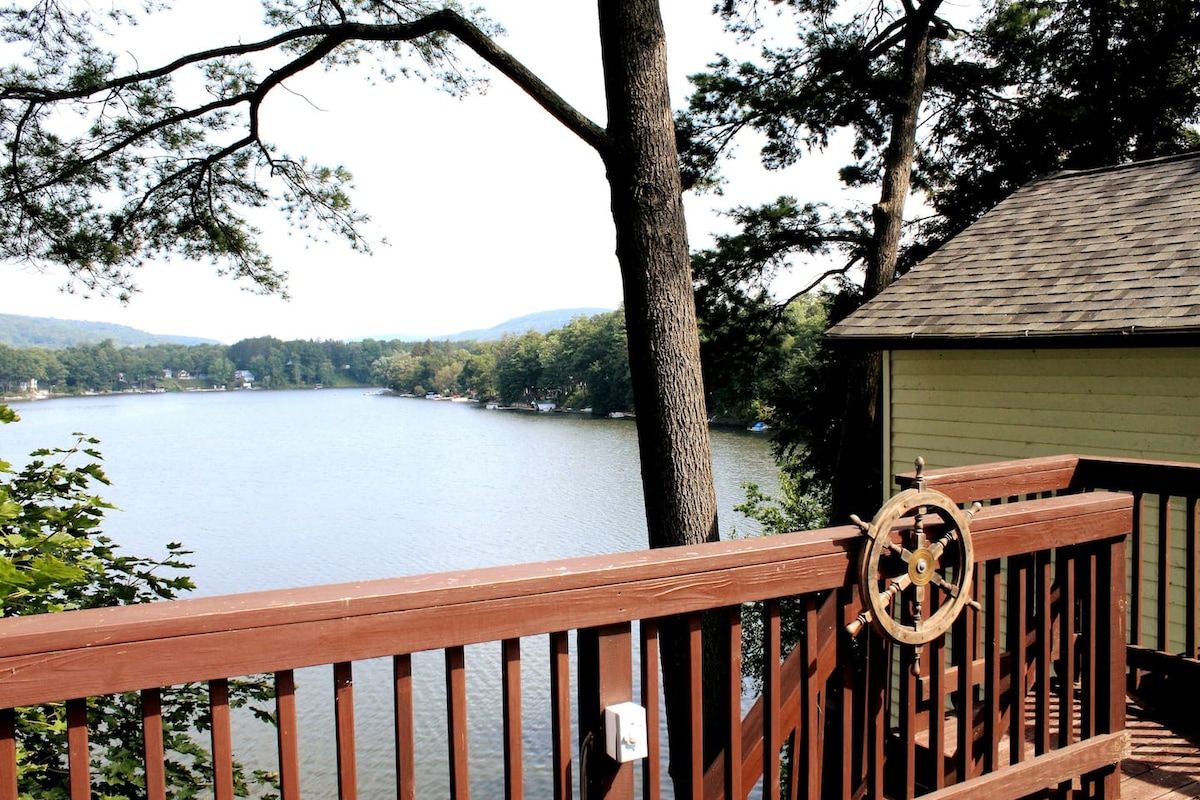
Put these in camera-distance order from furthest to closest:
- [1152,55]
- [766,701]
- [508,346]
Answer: [508,346] → [1152,55] → [766,701]

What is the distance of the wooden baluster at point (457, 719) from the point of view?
142 cm

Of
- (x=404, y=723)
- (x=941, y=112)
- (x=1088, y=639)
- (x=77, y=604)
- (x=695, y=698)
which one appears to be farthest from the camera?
(x=941, y=112)

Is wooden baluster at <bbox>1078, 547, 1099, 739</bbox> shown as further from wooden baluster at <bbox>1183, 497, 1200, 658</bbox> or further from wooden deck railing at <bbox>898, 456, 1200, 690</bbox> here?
wooden baluster at <bbox>1183, 497, 1200, 658</bbox>

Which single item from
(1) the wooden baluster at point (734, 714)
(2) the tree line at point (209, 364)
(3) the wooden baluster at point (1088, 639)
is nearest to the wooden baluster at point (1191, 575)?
(3) the wooden baluster at point (1088, 639)

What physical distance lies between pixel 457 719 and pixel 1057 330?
22.0 ft

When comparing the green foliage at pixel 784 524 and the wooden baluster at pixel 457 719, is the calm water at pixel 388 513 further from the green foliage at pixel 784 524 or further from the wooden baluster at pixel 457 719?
the green foliage at pixel 784 524

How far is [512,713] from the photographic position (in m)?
1.49

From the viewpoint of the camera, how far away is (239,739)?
13984mm

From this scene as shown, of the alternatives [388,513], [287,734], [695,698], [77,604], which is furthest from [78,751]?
[388,513]

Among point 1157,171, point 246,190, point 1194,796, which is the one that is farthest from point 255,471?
point 1194,796

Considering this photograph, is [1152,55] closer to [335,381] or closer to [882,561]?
[882,561]

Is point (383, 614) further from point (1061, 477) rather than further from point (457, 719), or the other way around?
point (1061, 477)

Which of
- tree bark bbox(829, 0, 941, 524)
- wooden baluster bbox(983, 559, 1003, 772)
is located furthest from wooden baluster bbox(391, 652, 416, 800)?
tree bark bbox(829, 0, 941, 524)

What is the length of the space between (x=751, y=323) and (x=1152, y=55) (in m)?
7.33
